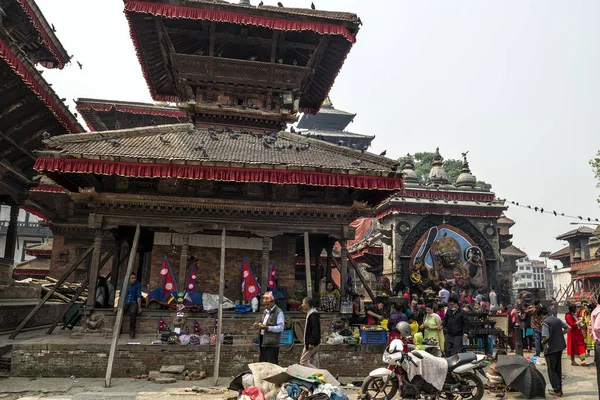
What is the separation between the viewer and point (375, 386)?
8.36 metres

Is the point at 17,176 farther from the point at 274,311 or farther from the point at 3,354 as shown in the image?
the point at 274,311

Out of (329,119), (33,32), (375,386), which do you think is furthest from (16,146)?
(329,119)

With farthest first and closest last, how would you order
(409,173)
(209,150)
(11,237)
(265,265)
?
(409,173) < (11,237) < (265,265) < (209,150)

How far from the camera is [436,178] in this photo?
2970cm

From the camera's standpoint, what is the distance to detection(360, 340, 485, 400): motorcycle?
7945mm

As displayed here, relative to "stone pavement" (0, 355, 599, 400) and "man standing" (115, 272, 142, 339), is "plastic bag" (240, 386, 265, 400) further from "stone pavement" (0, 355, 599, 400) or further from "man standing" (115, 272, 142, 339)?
"man standing" (115, 272, 142, 339)

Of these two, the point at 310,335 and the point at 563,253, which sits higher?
the point at 563,253

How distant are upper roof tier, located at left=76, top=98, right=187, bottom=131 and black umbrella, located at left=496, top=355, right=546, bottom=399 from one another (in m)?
21.6

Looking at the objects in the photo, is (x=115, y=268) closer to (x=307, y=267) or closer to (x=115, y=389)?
(x=115, y=389)

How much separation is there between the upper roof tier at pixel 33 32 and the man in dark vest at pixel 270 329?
14468mm

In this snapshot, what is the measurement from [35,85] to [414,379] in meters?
13.7

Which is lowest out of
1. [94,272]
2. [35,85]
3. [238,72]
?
[94,272]

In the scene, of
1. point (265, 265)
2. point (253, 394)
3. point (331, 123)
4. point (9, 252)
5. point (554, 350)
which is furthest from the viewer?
point (331, 123)

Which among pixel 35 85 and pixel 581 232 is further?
pixel 581 232
